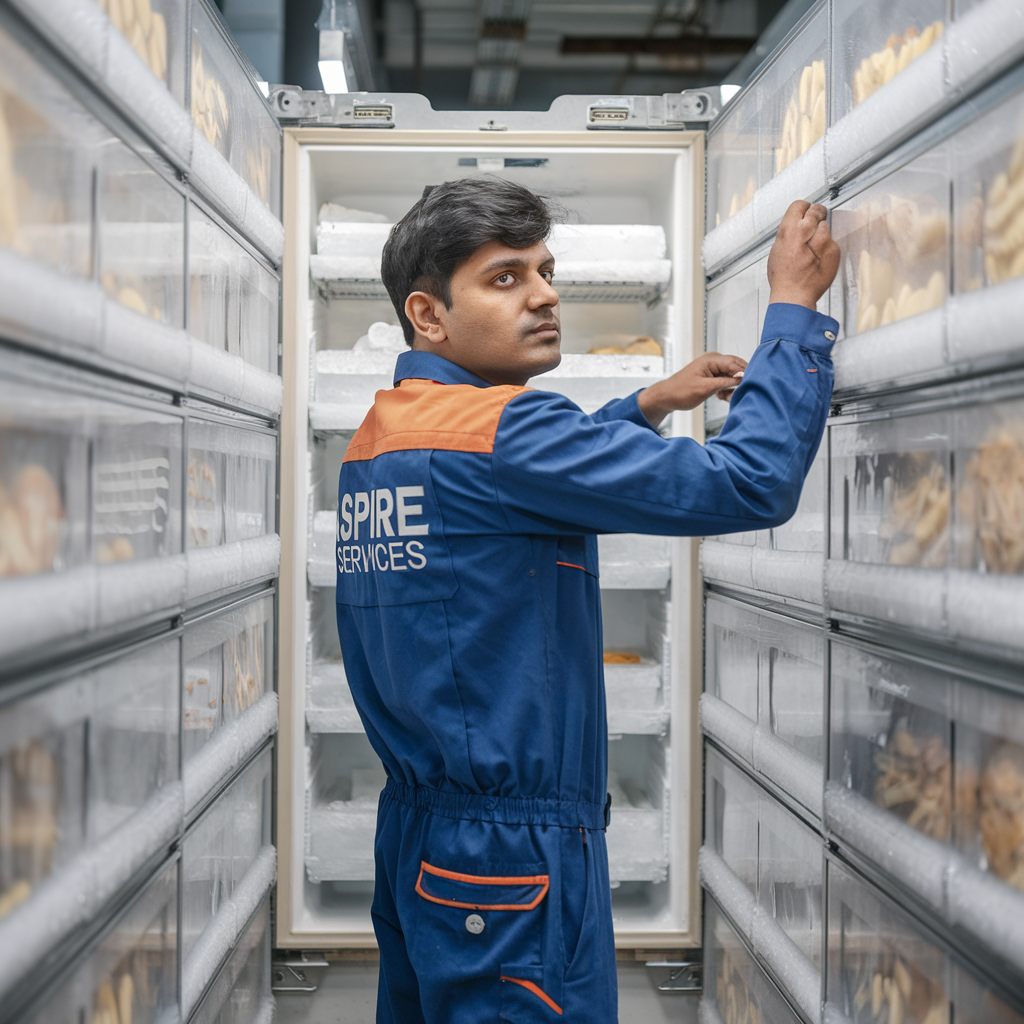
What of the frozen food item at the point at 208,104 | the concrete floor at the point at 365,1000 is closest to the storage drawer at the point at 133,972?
the concrete floor at the point at 365,1000

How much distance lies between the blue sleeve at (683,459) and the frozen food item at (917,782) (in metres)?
0.32

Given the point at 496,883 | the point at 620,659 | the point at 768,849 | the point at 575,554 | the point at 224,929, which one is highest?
the point at 575,554

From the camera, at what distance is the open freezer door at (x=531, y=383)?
2158mm

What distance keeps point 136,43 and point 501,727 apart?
1.01 metres

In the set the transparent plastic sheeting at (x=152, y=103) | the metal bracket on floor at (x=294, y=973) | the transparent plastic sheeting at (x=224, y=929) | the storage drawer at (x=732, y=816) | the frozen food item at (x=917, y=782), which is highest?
the transparent plastic sheeting at (x=152, y=103)

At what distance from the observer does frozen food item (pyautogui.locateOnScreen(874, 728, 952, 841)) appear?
1067mm

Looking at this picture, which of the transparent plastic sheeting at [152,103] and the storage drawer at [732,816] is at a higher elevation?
the transparent plastic sheeting at [152,103]

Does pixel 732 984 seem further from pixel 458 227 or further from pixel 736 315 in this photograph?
pixel 458 227

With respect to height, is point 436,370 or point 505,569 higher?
point 436,370

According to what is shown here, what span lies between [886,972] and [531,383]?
1.55m

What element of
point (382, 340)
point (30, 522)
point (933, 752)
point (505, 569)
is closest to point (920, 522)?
point (933, 752)

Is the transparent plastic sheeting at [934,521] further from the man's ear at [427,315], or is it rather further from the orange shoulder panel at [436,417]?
the man's ear at [427,315]

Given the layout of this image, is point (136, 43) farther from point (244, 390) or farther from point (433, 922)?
point (433, 922)

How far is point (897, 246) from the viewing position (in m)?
1.18
